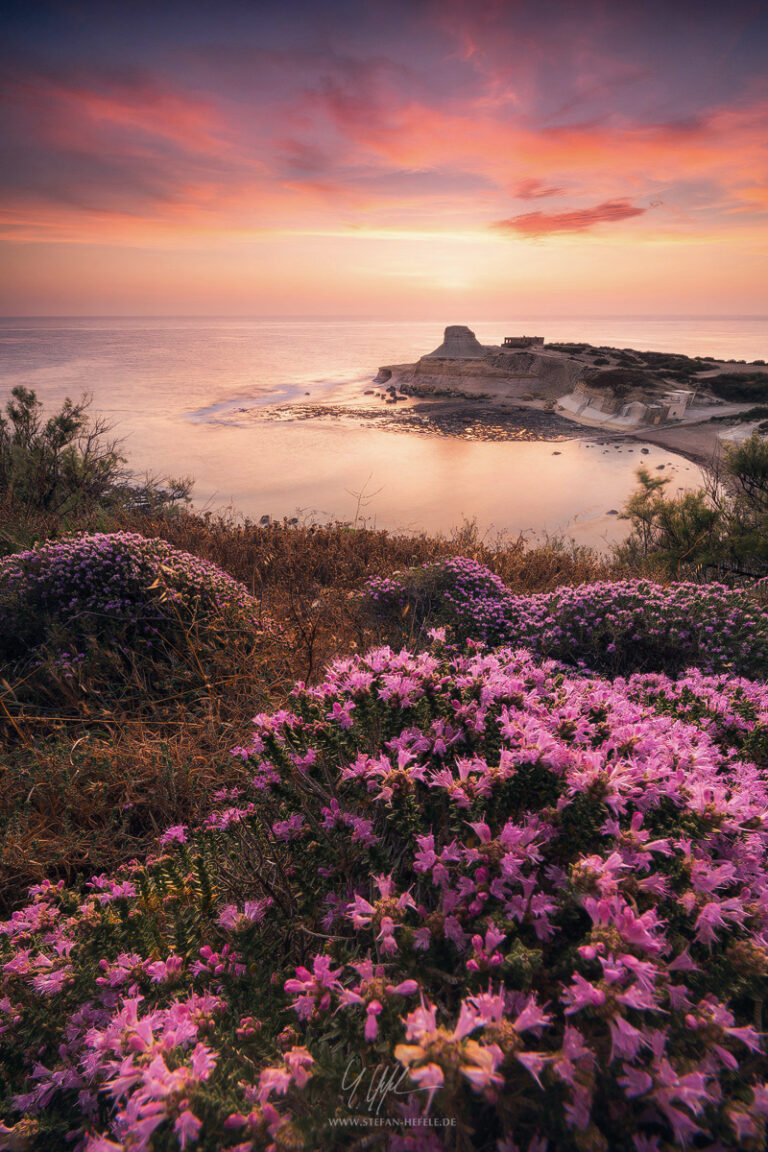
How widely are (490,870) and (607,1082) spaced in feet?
1.47

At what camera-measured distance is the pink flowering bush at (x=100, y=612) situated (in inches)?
184

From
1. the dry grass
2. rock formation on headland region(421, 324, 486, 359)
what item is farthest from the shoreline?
the dry grass

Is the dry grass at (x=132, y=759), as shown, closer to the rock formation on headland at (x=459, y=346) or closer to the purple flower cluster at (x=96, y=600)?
the purple flower cluster at (x=96, y=600)

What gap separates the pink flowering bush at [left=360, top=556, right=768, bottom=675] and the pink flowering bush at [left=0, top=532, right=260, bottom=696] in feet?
6.60

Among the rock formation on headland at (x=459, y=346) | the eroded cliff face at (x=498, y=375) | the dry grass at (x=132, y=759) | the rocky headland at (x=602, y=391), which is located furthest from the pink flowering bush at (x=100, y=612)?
the rock formation on headland at (x=459, y=346)

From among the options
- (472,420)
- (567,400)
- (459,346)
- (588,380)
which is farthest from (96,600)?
(459,346)

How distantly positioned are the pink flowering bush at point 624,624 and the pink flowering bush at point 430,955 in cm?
256

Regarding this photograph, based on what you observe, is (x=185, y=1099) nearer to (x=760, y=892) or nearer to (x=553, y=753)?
(x=553, y=753)

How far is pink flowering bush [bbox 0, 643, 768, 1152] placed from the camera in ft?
3.42

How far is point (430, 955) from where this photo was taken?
4.23 feet

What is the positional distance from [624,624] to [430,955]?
4.18 meters

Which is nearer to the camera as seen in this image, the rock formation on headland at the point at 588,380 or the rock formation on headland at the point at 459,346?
the rock formation on headland at the point at 588,380

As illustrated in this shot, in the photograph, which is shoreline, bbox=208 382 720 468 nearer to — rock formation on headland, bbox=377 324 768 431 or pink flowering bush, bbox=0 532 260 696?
rock formation on headland, bbox=377 324 768 431

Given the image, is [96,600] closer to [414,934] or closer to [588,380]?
[414,934]
